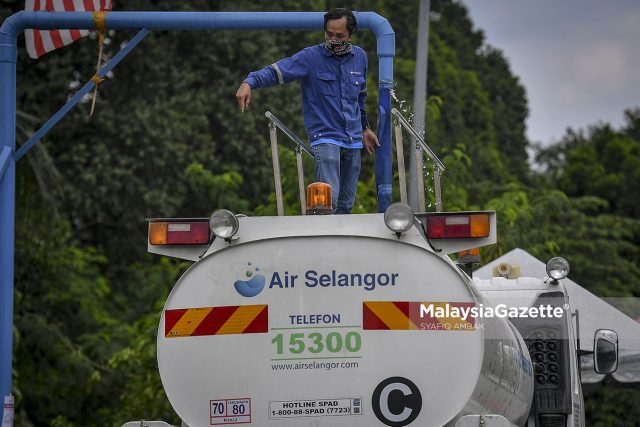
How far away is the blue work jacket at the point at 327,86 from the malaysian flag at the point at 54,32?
402cm

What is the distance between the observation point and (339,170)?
8094 mm

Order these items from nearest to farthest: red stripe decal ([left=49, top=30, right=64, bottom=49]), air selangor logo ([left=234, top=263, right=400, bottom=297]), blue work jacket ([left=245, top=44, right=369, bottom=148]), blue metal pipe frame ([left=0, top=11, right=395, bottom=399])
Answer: air selangor logo ([left=234, top=263, right=400, bottom=297]), blue work jacket ([left=245, top=44, right=369, bottom=148]), blue metal pipe frame ([left=0, top=11, right=395, bottom=399]), red stripe decal ([left=49, top=30, right=64, bottom=49])

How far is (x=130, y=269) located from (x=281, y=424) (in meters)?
23.3

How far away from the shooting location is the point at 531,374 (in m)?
7.91

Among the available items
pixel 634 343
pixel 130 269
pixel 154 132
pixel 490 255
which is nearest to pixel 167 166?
pixel 154 132

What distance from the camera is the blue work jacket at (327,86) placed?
8094 mm

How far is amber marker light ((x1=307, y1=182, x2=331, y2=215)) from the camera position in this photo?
6875 millimetres

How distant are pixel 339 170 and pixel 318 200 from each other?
1221 mm

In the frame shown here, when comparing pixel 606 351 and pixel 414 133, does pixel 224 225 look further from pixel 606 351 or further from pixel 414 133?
pixel 606 351

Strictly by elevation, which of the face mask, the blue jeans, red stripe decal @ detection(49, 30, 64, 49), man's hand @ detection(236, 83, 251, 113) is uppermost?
red stripe decal @ detection(49, 30, 64, 49)

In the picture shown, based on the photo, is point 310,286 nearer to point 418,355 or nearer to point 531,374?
point 418,355

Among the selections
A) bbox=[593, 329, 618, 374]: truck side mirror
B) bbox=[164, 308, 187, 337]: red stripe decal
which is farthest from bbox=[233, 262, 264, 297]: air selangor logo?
bbox=[593, 329, 618, 374]: truck side mirror

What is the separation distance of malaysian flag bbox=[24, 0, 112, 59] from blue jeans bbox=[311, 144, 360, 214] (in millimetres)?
4162

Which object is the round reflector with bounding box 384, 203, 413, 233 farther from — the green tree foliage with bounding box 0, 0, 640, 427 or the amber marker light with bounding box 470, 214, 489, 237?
the green tree foliage with bounding box 0, 0, 640, 427
